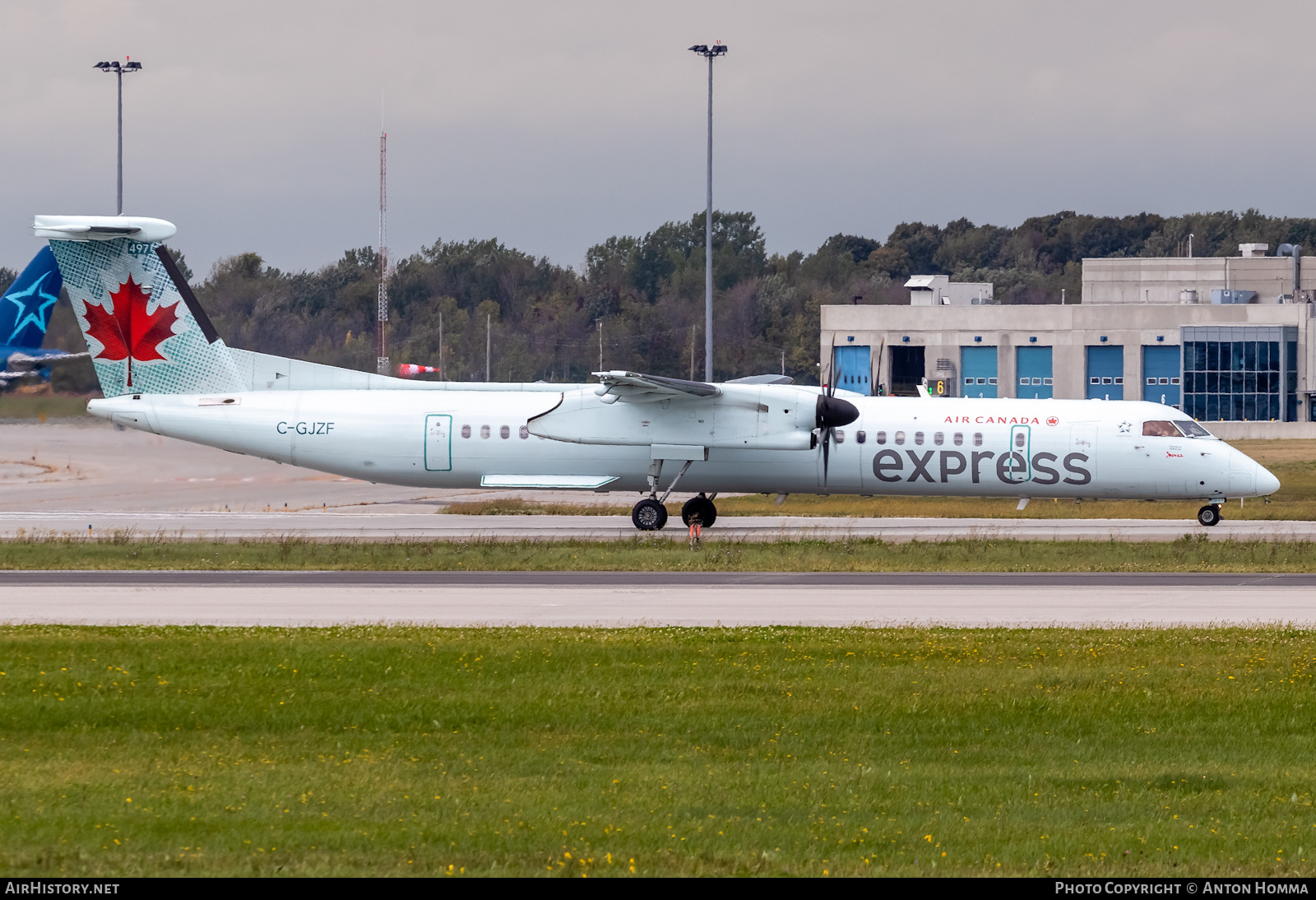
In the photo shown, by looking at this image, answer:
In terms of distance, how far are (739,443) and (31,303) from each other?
60.6ft

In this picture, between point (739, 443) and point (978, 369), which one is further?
point (978, 369)

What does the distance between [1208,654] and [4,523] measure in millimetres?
28921

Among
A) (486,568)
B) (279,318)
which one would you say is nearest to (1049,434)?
(486,568)

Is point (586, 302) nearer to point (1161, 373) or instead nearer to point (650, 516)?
point (1161, 373)

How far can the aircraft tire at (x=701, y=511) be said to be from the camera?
35156 millimetres

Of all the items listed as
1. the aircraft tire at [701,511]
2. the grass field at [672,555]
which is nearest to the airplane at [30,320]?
the grass field at [672,555]

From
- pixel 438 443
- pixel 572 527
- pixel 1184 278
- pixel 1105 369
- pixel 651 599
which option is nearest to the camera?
pixel 651 599

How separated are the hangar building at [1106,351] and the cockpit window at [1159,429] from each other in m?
56.1

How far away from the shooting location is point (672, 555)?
2883cm

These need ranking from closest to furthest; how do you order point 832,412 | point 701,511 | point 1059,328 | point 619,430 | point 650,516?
point 832,412, point 619,430, point 650,516, point 701,511, point 1059,328

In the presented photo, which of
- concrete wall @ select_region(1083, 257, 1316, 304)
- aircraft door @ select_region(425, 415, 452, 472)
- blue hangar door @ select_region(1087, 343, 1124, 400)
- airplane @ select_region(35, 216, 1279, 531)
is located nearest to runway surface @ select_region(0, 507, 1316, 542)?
airplane @ select_region(35, 216, 1279, 531)

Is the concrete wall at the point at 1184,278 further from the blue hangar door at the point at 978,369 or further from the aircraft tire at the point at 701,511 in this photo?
the aircraft tire at the point at 701,511

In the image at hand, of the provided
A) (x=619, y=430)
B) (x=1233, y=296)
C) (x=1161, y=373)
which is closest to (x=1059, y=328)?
(x=1161, y=373)

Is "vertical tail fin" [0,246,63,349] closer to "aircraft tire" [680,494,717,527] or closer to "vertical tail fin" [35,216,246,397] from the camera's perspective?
"vertical tail fin" [35,216,246,397]
